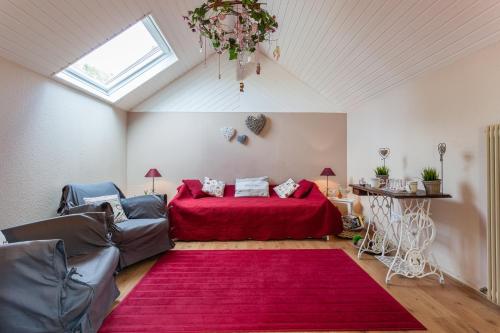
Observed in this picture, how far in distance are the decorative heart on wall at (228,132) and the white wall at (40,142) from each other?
1.98 m

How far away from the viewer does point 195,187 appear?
4.32m

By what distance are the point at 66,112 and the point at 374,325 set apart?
3828 millimetres

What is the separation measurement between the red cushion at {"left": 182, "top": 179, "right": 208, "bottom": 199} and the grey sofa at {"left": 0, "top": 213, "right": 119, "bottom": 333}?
2467mm

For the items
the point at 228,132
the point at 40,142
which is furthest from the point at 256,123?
the point at 40,142

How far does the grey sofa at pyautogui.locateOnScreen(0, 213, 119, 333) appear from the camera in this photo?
3.76ft

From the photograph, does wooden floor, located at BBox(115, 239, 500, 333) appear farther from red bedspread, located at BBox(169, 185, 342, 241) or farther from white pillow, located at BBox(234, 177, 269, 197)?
white pillow, located at BBox(234, 177, 269, 197)

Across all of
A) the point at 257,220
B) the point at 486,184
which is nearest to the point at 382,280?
the point at 486,184

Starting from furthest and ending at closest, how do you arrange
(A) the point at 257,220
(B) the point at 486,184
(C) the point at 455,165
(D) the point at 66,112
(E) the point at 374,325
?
(A) the point at 257,220
(D) the point at 66,112
(C) the point at 455,165
(B) the point at 486,184
(E) the point at 374,325

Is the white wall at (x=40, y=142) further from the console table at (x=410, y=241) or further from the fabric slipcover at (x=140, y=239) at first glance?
the console table at (x=410, y=241)

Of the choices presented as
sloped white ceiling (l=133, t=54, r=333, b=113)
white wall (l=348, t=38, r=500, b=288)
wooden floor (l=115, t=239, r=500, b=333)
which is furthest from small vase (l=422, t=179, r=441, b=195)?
sloped white ceiling (l=133, t=54, r=333, b=113)

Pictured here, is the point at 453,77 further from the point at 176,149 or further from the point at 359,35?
the point at 176,149

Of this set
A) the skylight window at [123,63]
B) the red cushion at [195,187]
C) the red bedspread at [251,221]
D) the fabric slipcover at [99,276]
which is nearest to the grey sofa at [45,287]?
the fabric slipcover at [99,276]

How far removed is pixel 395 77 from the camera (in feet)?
10.0

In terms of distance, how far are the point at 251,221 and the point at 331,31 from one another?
8.81 ft
